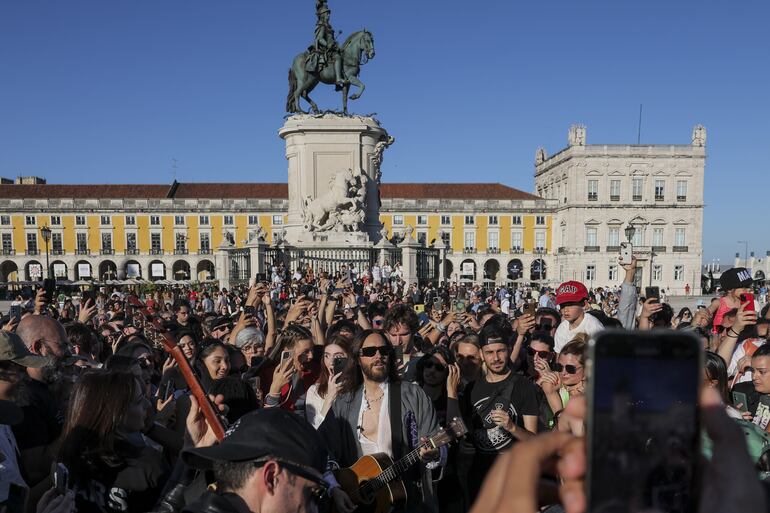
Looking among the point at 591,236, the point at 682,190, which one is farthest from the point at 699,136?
the point at 591,236

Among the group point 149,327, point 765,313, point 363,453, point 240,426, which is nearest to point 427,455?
point 363,453

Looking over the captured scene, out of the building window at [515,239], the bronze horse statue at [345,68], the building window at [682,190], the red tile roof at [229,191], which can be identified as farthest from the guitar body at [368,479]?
the building window at [682,190]

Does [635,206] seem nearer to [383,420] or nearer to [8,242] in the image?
[383,420]

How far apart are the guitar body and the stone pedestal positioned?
56.3 feet

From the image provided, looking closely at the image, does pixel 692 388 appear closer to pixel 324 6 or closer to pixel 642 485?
pixel 642 485

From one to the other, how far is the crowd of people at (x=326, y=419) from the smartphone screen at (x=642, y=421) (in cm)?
7

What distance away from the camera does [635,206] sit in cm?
5869

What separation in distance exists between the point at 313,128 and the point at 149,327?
13.2 meters

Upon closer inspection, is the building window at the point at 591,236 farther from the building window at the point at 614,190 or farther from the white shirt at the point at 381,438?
the white shirt at the point at 381,438

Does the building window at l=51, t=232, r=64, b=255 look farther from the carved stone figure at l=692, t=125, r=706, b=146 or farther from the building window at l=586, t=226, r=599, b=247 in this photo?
the carved stone figure at l=692, t=125, r=706, b=146

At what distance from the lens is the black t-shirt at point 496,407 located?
3.46 metres

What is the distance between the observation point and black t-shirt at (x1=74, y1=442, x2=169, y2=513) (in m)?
2.23

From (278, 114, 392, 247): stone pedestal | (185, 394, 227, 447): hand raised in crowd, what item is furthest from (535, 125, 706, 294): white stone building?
(185, 394, 227, 447): hand raised in crowd

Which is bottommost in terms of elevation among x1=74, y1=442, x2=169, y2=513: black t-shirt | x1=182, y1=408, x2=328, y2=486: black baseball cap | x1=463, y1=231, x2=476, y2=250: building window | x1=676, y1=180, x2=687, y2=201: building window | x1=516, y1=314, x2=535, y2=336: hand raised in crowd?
x1=463, y1=231, x2=476, y2=250: building window
